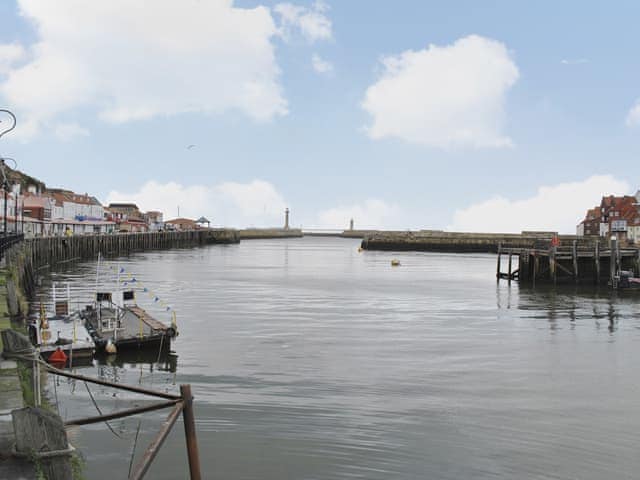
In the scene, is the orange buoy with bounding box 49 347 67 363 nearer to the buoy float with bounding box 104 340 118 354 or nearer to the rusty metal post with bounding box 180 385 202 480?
the buoy float with bounding box 104 340 118 354

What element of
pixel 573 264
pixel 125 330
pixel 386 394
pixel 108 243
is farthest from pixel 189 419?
pixel 108 243

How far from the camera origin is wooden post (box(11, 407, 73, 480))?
28.3 feet

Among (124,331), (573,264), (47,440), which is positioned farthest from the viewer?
(573,264)

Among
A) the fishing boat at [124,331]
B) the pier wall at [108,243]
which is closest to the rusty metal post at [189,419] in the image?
the fishing boat at [124,331]

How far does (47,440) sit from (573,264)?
6219 centimetres

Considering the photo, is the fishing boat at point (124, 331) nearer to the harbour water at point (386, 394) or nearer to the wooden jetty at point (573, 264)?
the harbour water at point (386, 394)

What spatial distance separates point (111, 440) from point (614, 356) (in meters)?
22.8

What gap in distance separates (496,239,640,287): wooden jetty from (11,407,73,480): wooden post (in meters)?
59.0

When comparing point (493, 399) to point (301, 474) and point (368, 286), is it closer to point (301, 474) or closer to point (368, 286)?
point (301, 474)

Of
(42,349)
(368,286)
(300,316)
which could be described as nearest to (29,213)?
(368,286)

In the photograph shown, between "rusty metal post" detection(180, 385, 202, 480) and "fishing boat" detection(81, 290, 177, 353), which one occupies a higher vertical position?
"rusty metal post" detection(180, 385, 202, 480)

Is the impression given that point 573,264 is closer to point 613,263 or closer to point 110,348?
point 613,263

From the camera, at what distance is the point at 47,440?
28.7 feet

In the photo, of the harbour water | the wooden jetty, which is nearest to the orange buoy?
the harbour water
